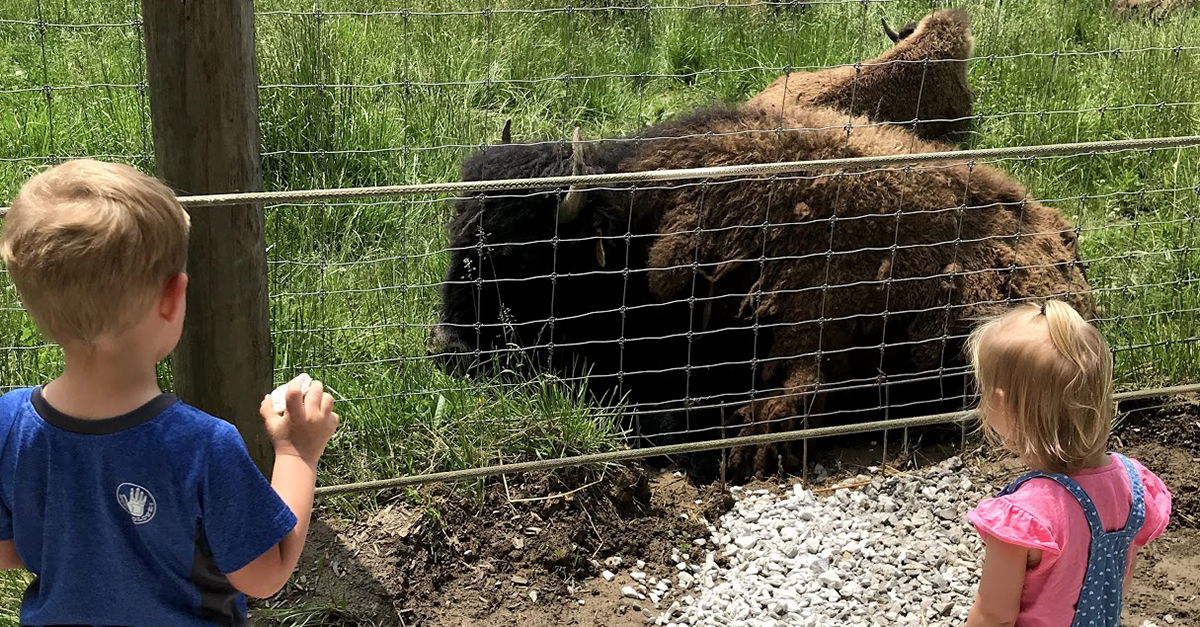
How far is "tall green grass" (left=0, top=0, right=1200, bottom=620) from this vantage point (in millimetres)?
4336

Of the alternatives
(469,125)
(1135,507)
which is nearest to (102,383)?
(1135,507)

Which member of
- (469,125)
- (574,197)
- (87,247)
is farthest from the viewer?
(469,125)

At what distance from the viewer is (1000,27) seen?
318 inches

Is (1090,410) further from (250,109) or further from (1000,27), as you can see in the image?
(1000,27)

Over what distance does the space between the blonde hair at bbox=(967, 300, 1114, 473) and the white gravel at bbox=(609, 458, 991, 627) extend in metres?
1.64

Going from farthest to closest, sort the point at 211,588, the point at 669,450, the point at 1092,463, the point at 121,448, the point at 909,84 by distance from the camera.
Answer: the point at 909,84 < the point at 669,450 < the point at 1092,463 < the point at 211,588 < the point at 121,448

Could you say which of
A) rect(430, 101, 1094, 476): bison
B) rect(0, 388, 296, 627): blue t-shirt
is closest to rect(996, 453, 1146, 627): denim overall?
rect(0, 388, 296, 627): blue t-shirt

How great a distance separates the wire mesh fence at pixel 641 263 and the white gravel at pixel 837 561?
1.34 feet

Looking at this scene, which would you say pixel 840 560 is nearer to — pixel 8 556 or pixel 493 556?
pixel 493 556

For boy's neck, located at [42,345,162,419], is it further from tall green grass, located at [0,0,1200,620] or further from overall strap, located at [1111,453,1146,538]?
tall green grass, located at [0,0,1200,620]

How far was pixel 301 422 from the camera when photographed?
6.56 feet

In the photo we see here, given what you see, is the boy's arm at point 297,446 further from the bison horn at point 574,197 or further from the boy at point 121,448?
the bison horn at point 574,197

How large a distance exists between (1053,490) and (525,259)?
9.96 feet

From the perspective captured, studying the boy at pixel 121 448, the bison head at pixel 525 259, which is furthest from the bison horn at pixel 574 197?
the boy at pixel 121 448
